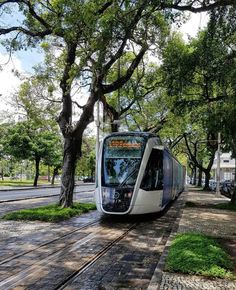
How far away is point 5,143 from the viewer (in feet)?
164

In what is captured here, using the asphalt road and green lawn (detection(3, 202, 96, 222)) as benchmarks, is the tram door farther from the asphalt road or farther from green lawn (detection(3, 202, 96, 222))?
the asphalt road

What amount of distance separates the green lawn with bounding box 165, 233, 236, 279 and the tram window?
261 inches

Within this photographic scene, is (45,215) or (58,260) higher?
(45,215)

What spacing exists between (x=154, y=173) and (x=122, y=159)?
1.42 metres

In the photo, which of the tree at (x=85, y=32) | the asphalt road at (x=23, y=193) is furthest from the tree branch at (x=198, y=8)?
the asphalt road at (x=23, y=193)

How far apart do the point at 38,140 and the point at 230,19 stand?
39.3m

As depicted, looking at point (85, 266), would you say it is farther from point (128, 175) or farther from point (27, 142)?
point (27, 142)

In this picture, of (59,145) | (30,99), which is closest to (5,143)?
(59,145)

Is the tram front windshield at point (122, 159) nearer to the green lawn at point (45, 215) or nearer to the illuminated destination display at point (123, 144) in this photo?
the illuminated destination display at point (123, 144)

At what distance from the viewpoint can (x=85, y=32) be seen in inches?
562

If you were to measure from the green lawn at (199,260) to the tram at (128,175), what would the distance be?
6222 millimetres

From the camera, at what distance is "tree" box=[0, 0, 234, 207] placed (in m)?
12.8

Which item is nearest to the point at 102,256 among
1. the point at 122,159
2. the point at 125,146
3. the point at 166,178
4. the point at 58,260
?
the point at 58,260

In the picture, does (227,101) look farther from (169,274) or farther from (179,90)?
(169,274)
